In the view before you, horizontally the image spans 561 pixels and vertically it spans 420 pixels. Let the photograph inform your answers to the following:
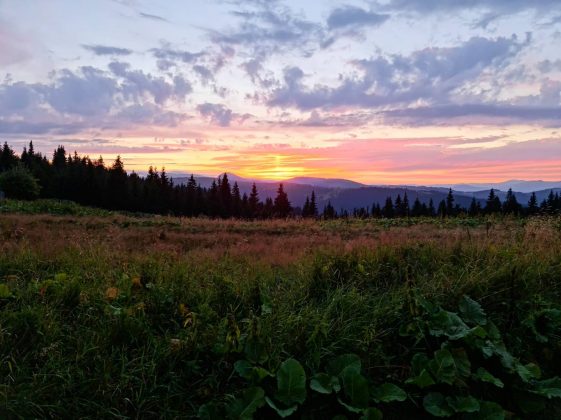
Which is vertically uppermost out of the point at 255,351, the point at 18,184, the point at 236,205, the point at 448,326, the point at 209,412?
the point at 18,184

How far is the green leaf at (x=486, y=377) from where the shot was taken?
10.1ft

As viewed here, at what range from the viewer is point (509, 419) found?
2.94 meters

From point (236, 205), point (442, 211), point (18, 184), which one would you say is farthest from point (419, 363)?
point (236, 205)

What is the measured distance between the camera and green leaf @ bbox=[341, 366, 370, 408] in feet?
9.42

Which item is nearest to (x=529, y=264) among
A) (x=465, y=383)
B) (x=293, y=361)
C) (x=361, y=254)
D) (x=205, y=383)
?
(x=361, y=254)

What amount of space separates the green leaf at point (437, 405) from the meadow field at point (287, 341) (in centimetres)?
1

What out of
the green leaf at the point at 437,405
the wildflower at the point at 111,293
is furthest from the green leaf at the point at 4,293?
the green leaf at the point at 437,405

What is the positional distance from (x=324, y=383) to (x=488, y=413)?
1.16 m

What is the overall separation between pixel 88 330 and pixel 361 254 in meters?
3.28

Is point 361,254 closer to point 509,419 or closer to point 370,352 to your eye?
point 370,352

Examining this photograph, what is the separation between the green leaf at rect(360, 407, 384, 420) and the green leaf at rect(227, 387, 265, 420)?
27.0 inches

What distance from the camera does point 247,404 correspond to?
2.79 m

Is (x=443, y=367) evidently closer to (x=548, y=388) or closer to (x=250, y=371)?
(x=548, y=388)

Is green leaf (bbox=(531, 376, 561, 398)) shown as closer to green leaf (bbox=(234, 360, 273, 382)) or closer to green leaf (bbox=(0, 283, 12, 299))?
green leaf (bbox=(234, 360, 273, 382))
